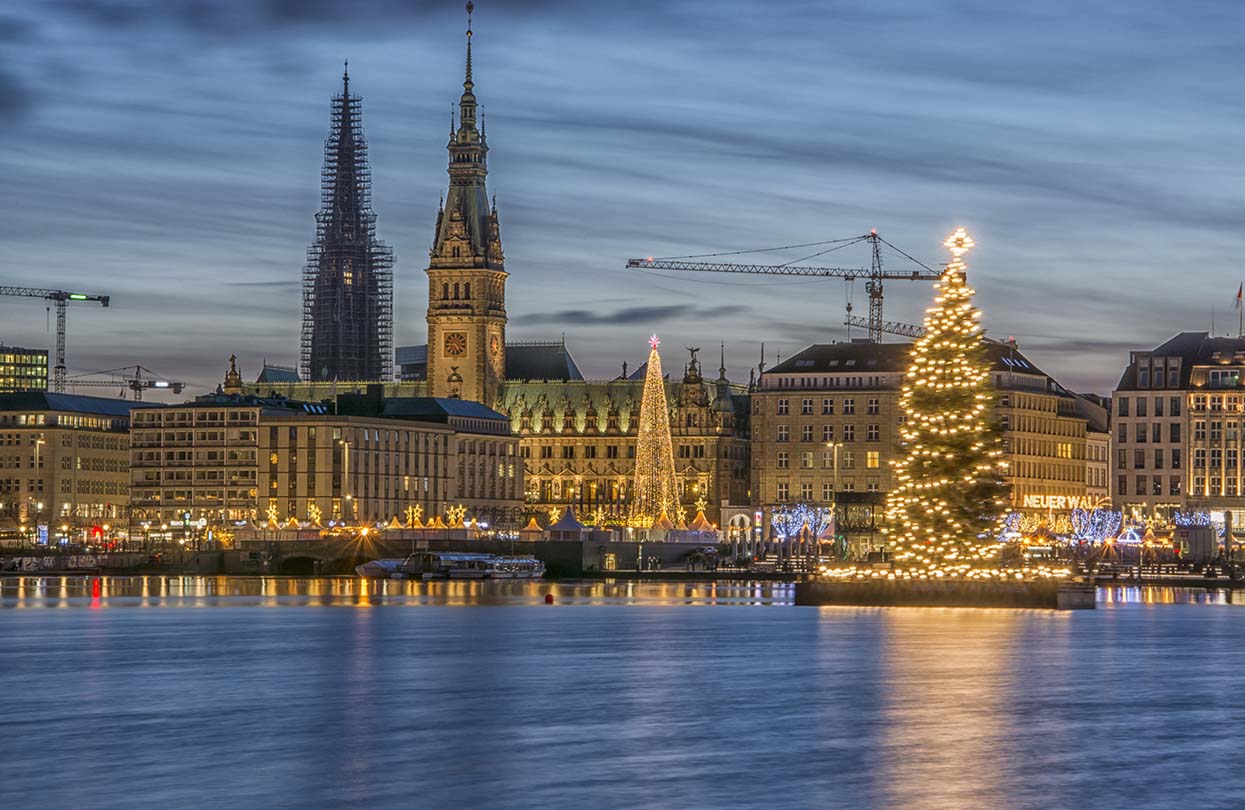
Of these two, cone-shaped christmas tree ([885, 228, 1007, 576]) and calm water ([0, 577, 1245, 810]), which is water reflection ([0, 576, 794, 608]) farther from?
calm water ([0, 577, 1245, 810])

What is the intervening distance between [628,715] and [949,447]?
163ft

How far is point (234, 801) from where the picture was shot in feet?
135

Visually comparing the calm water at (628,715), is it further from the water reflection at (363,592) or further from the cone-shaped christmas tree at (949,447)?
the water reflection at (363,592)

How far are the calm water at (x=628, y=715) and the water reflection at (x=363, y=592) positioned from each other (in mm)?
34434

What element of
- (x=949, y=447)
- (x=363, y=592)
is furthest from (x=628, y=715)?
(x=363, y=592)

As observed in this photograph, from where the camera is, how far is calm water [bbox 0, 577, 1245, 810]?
4259cm

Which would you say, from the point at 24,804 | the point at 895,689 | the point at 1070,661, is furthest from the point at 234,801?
the point at 1070,661

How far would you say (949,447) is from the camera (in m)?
102

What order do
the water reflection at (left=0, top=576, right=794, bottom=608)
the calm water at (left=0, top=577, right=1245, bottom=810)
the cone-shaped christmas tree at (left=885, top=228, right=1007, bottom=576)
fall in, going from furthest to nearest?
the water reflection at (left=0, top=576, right=794, bottom=608) → the cone-shaped christmas tree at (left=885, top=228, right=1007, bottom=576) → the calm water at (left=0, top=577, right=1245, bottom=810)

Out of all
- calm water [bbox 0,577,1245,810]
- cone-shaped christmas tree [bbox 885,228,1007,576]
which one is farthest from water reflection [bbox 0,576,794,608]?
calm water [bbox 0,577,1245,810]

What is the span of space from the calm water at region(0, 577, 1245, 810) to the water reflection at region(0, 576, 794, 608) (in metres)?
34.4

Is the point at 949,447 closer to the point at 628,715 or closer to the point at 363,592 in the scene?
the point at 628,715

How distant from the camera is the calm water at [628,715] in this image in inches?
1677

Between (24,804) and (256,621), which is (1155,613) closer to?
(256,621)
